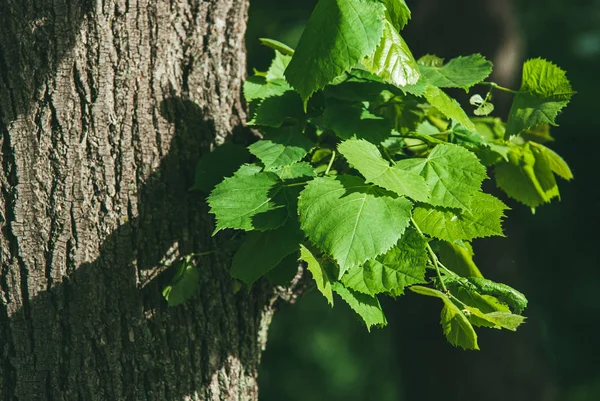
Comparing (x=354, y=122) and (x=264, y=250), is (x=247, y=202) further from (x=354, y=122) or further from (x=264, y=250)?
(x=354, y=122)

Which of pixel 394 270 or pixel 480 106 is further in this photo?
pixel 480 106

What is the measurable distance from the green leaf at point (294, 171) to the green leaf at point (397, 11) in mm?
392

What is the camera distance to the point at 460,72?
1.92 meters

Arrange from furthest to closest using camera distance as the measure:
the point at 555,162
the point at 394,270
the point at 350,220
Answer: the point at 555,162 < the point at 394,270 < the point at 350,220

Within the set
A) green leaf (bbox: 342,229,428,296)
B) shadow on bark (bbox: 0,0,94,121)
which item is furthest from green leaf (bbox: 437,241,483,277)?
shadow on bark (bbox: 0,0,94,121)

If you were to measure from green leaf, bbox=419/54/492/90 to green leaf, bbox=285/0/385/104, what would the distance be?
0.34m

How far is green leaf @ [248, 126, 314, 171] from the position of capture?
1.76m

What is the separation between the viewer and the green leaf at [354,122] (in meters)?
1.80

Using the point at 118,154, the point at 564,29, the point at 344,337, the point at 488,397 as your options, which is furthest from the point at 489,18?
the point at 344,337

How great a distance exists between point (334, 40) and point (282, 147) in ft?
1.05

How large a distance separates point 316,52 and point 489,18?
4076 mm

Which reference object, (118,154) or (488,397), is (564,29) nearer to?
(488,397)

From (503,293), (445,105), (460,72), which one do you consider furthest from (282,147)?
(503,293)

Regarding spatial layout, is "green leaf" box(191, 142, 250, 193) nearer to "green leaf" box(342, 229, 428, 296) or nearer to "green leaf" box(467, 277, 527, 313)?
"green leaf" box(342, 229, 428, 296)
